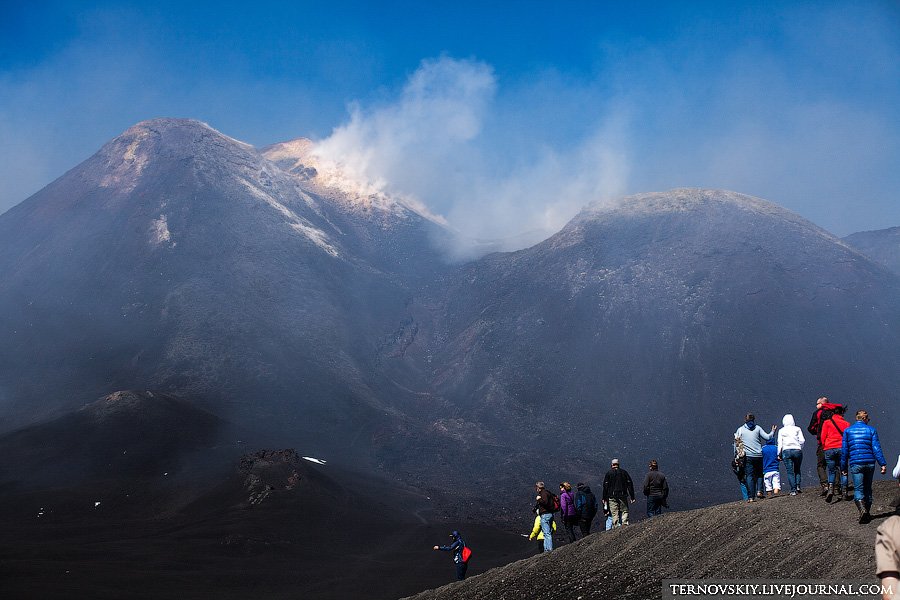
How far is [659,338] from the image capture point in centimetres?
8494

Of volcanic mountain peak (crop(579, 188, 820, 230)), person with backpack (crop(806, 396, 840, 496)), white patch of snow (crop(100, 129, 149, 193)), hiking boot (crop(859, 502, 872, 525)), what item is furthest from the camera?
white patch of snow (crop(100, 129, 149, 193))

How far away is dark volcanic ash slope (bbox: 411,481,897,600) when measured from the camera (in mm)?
11547

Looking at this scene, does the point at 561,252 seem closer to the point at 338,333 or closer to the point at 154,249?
the point at 338,333

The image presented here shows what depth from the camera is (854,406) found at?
6994 centimetres

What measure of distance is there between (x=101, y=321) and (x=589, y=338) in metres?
52.9

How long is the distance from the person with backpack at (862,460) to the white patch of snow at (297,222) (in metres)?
103

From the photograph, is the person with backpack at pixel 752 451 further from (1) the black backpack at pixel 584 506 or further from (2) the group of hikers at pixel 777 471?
(1) the black backpack at pixel 584 506

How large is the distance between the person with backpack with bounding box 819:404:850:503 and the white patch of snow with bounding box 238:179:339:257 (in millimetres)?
101372

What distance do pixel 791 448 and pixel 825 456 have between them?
881mm

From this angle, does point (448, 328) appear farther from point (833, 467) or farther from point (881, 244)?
point (833, 467)

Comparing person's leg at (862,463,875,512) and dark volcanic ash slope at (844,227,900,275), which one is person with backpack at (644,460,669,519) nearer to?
person's leg at (862,463,875,512)

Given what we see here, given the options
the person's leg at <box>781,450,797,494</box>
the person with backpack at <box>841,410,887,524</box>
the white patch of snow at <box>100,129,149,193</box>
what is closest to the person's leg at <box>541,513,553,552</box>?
the person's leg at <box>781,450,797,494</box>

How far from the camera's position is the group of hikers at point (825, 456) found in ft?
41.8

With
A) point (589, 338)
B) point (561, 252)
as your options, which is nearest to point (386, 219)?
point (561, 252)
